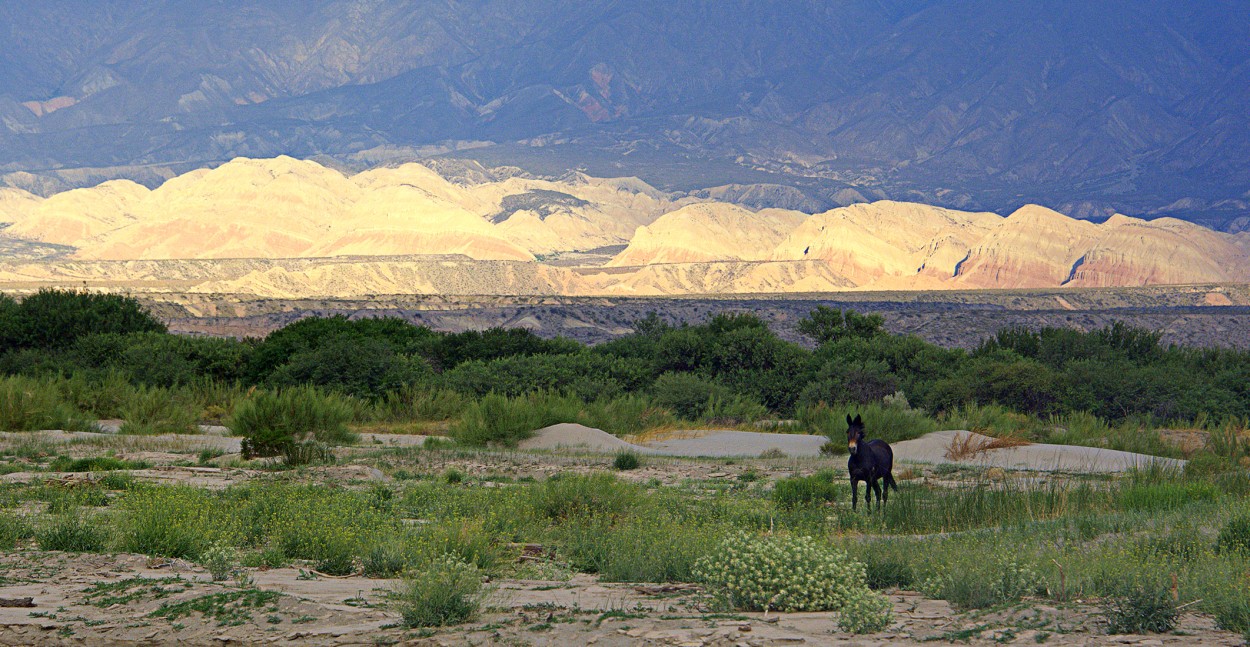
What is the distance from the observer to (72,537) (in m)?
10.4

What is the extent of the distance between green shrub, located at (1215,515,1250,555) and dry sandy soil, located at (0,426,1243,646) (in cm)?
232

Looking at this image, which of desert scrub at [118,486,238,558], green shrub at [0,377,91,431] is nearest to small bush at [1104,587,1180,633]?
desert scrub at [118,486,238,558]

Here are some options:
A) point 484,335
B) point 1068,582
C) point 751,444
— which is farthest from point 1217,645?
point 484,335

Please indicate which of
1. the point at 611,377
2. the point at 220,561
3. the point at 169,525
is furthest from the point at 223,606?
the point at 611,377

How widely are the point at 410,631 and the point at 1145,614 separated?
4.40 m

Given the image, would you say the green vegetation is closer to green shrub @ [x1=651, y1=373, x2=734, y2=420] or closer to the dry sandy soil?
green shrub @ [x1=651, y1=373, x2=734, y2=420]

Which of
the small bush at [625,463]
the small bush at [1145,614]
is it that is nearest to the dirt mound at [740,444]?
the small bush at [625,463]

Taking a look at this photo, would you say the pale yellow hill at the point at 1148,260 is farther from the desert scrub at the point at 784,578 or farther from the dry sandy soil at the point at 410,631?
the dry sandy soil at the point at 410,631

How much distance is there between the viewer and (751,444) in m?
25.6

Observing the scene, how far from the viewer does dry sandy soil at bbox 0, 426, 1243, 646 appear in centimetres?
743

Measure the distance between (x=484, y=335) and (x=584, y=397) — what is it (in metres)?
11.2

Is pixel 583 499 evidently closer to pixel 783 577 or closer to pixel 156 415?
pixel 783 577

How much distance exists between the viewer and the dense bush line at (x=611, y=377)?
28.2 metres

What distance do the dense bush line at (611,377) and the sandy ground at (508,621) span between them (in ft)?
51.7
